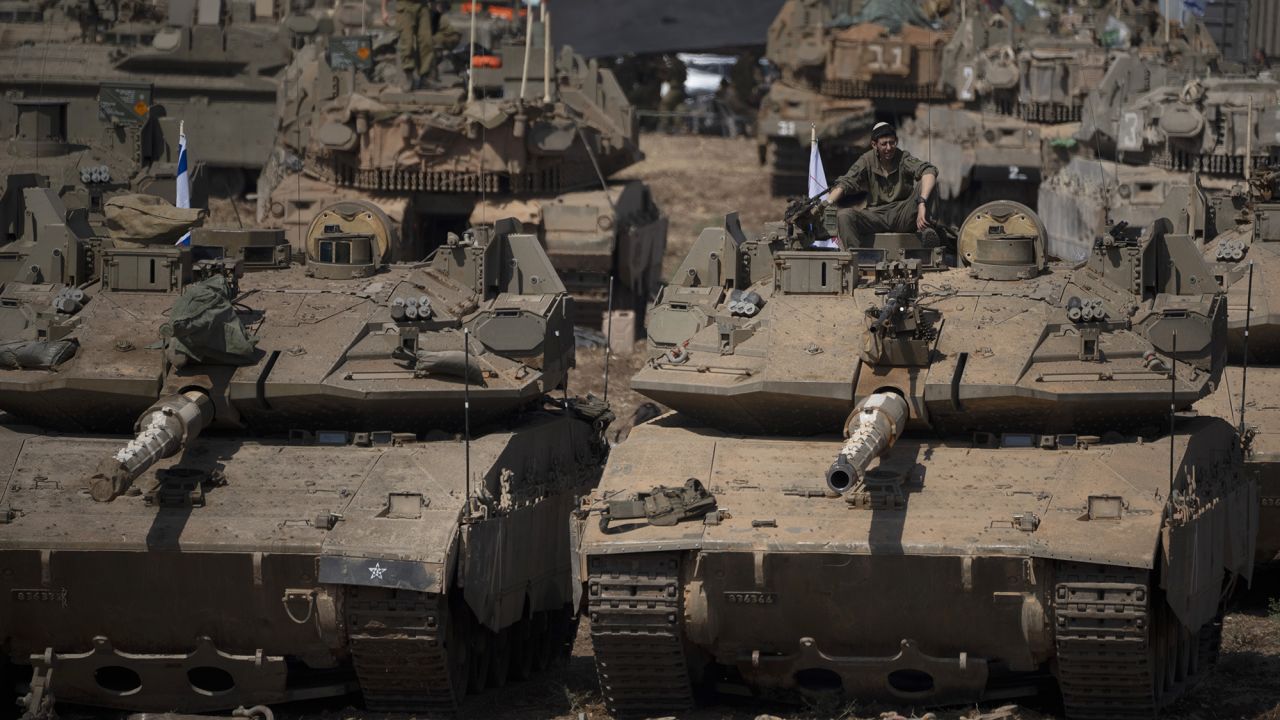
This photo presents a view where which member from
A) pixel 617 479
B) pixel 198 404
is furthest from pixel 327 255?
pixel 617 479

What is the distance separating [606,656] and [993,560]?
8.45ft

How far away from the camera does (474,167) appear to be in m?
28.8

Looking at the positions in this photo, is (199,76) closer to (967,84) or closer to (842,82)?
(842,82)

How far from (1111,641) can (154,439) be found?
242 inches

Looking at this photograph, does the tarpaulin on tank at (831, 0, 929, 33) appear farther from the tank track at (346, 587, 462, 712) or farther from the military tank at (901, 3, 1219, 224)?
the tank track at (346, 587, 462, 712)

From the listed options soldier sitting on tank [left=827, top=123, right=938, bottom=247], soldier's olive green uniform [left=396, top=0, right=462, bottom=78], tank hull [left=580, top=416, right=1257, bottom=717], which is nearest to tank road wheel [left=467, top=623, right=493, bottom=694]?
tank hull [left=580, top=416, right=1257, bottom=717]

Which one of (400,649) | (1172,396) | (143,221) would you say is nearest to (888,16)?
(143,221)

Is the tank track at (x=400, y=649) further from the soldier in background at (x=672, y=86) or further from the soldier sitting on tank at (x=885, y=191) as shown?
the soldier in background at (x=672, y=86)

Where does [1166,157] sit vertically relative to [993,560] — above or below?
above

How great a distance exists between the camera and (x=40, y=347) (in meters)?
17.2

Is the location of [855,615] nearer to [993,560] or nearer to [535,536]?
[993,560]

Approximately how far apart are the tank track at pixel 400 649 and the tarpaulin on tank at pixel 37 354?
9.72 feet

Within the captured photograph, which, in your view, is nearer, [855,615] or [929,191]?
[855,615]

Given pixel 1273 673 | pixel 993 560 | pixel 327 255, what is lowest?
pixel 1273 673
